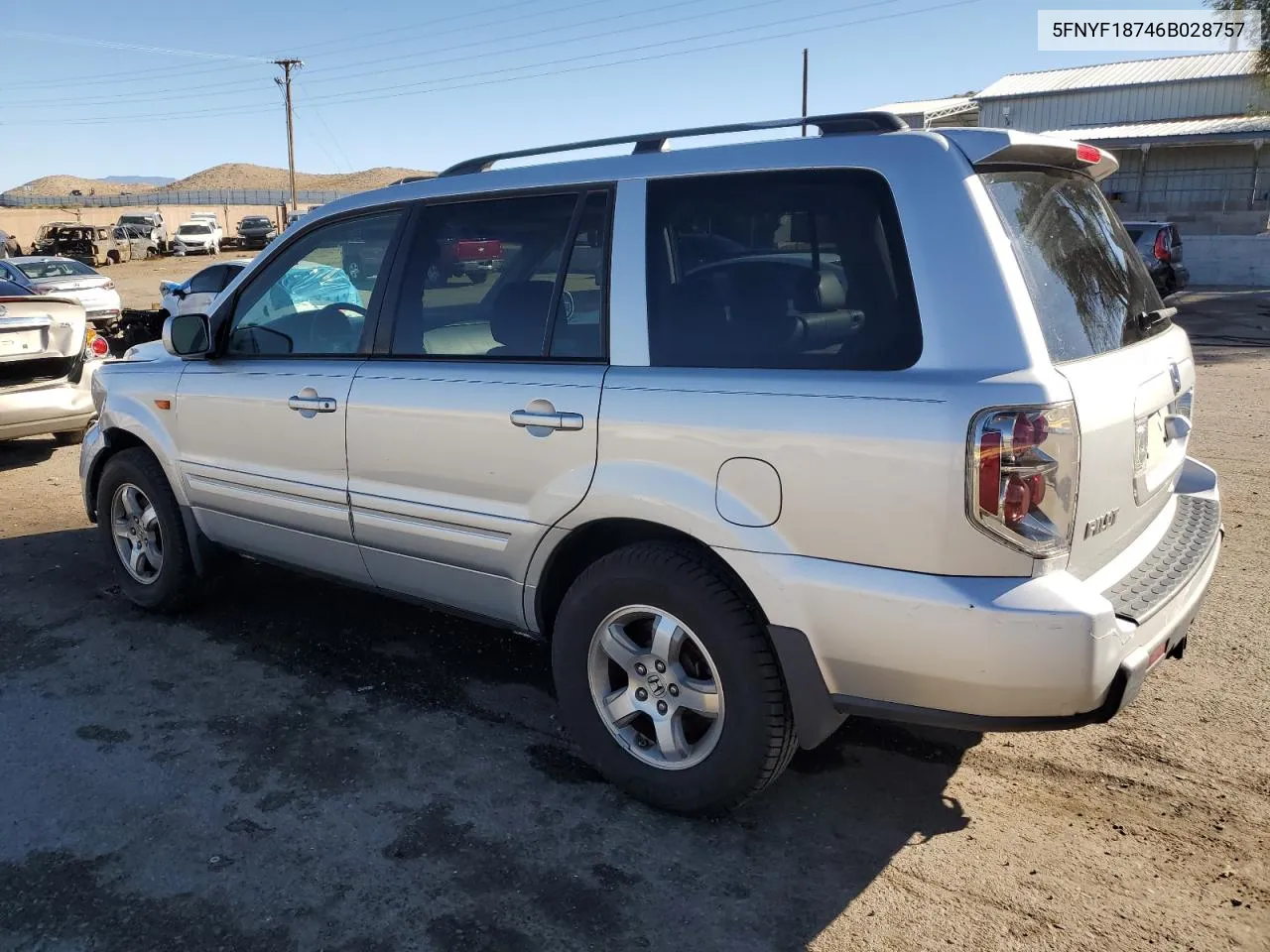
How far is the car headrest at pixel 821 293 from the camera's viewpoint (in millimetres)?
2896

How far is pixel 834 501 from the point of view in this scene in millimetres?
2746

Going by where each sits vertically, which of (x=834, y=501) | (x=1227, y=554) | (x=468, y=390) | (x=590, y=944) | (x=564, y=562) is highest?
(x=468, y=390)

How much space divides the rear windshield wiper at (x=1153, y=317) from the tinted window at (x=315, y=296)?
8.84ft

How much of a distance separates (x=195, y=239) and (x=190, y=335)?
4592 cm

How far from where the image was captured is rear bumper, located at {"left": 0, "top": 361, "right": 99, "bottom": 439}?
802 centimetres

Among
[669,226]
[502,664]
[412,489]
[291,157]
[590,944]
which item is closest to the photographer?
[590,944]

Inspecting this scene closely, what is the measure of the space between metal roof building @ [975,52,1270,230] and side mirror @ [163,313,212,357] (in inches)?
1161

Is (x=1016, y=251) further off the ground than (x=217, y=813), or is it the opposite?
(x=1016, y=251)

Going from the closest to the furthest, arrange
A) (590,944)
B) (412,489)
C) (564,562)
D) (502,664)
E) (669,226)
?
(590,944)
(669,226)
(564,562)
(412,489)
(502,664)

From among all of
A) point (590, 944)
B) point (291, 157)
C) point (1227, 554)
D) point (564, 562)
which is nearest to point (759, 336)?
point (564, 562)

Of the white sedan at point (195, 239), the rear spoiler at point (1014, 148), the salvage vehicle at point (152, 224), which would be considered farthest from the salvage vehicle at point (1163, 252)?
the salvage vehicle at point (152, 224)

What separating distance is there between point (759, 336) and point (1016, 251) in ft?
2.39

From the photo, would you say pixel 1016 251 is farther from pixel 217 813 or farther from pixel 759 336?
pixel 217 813

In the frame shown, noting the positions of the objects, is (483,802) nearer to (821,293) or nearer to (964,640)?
(964,640)
